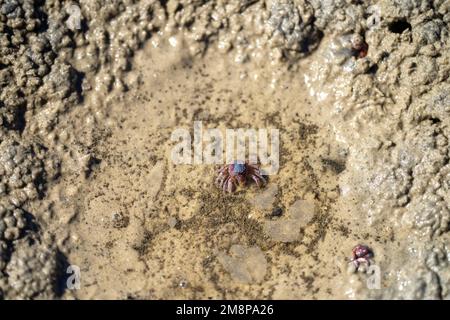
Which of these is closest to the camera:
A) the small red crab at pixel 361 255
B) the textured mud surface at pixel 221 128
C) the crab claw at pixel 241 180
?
the small red crab at pixel 361 255

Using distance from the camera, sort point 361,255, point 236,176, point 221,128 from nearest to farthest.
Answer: point 361,255 < point 236,176 < point 221,128

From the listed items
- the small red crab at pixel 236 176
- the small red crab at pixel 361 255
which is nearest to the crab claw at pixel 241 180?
the small red crab at pixel 236 176

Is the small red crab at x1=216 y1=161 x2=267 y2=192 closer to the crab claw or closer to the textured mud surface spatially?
the crab claw

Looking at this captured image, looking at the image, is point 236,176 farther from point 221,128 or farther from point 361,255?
point 361,255

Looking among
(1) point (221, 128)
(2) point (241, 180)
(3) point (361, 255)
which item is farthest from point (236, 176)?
(3) point (361, 255)

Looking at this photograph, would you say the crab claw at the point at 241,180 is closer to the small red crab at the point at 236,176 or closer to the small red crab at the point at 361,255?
the small red crab at the point at 236,176

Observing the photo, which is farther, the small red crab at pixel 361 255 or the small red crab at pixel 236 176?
the small red crab at pixel 236 176

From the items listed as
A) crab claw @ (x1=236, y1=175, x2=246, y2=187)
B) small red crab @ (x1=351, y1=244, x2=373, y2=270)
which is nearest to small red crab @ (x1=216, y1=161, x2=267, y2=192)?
crab claw @ (x1=236, y1=175, x2=246, y2=187)
